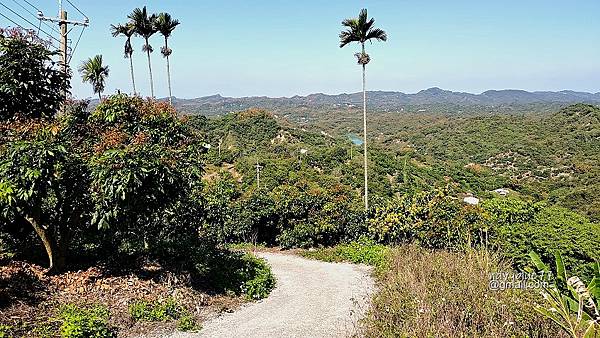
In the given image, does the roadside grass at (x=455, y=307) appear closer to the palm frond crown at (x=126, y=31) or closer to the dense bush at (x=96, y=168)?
the dense bush at (x=96, y=168)

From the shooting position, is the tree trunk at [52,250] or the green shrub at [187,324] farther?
the tree trunk at [52,250]

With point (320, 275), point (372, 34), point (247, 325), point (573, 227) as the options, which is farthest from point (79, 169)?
point (372, 34)

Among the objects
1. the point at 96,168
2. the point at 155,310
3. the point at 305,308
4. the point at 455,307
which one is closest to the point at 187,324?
the point at 155,310

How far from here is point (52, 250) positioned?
799cm

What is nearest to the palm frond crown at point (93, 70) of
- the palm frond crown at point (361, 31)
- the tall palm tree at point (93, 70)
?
the tall palm tree at point (93, 70)

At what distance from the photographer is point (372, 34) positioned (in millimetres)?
15266

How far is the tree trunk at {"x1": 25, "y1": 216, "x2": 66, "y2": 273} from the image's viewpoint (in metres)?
7.77

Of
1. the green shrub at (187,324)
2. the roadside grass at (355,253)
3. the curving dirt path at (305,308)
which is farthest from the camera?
the roadside grass at (355,253)

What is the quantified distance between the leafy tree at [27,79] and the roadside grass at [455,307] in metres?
6.70

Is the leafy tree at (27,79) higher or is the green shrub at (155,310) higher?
the leafy tree at (27,79)

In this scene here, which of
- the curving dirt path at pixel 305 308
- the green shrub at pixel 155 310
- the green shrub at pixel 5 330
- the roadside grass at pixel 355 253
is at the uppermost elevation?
the green shrub at pixel 5 330

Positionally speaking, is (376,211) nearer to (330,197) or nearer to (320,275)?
(330,197)

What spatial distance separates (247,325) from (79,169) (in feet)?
12.0

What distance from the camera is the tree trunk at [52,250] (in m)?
7.77
